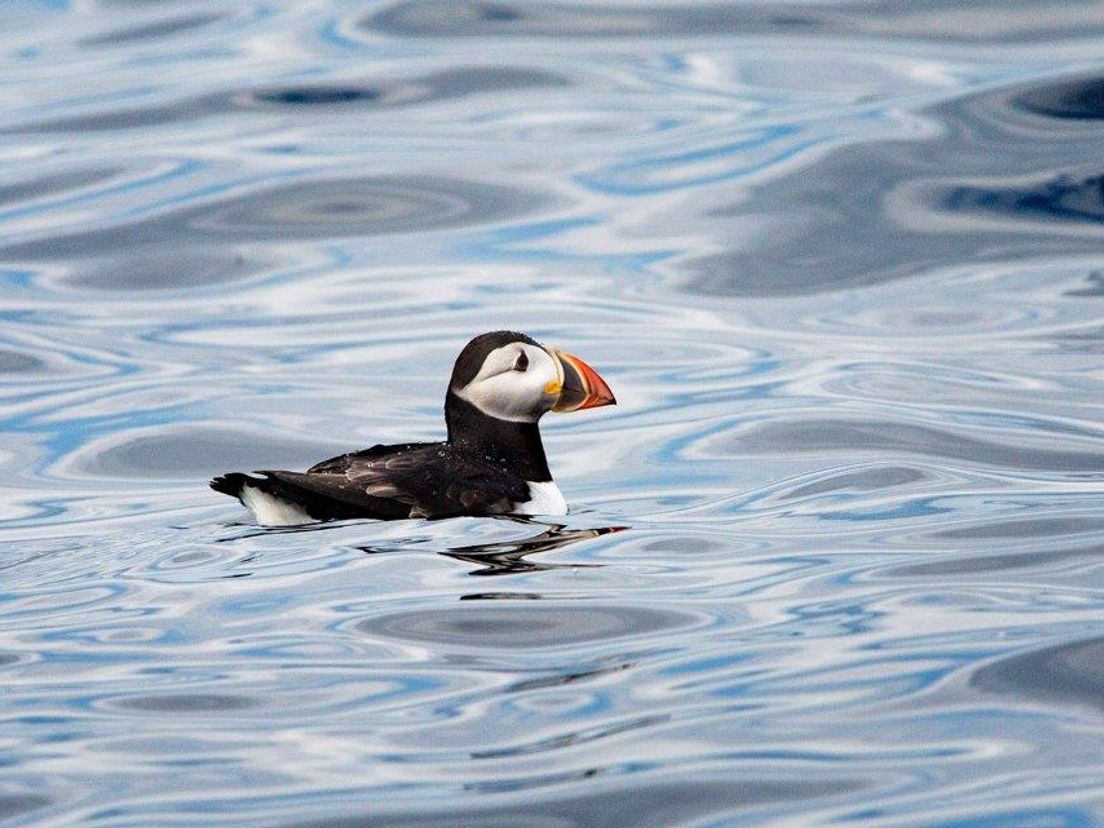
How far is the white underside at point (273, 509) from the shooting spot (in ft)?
23.8

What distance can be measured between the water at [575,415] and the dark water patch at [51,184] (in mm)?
37

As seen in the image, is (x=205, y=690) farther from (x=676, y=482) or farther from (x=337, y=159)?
(x=337, y=159)

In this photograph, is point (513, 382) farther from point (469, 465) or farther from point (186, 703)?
point (186, 703)

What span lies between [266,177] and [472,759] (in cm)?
1201

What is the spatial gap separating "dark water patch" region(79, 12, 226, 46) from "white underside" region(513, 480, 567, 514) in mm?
14398

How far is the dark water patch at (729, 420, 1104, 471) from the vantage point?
9.55 meters

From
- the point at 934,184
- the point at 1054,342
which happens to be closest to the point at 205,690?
the point at 1054,342

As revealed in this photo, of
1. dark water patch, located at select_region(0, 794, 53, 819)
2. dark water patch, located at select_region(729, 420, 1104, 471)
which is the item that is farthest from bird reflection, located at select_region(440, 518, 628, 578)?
dark water patch, located at select_region(729, 420, 1104, 471)

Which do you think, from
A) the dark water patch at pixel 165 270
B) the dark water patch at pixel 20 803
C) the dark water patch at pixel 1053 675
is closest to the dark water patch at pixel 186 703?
the dark water patch at pixel 20 803

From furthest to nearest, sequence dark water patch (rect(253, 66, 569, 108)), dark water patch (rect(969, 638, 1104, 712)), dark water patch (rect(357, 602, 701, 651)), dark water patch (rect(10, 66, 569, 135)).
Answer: dark water patch (rect(253, 66, 569, 108)) → dark water patch (rect(10, 66, 569, 135)) → dark water patch (rect(357, 602, 701, 651)) → dark water patch (rect(969, 638, 1104, 712))

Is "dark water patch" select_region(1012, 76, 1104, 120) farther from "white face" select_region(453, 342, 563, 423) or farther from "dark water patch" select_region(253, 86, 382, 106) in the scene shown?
"white face" select_region(453, 342, 563, 423)

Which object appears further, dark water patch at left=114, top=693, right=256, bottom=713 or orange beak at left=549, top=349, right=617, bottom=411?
orange beak at left=549, top=349, right=617, bottom=411

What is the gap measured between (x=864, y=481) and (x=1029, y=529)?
4.62ft

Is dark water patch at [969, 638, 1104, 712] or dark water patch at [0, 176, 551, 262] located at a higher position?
dark water patch at [0, 176, 551, 262]
